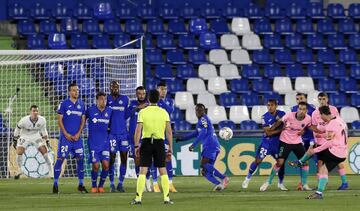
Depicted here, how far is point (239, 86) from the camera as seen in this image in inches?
1307

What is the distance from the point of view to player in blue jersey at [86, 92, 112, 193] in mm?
20969

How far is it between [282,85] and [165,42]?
405 cm

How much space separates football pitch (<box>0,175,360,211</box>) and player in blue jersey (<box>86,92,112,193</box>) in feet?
1.85

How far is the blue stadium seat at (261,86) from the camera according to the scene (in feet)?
109

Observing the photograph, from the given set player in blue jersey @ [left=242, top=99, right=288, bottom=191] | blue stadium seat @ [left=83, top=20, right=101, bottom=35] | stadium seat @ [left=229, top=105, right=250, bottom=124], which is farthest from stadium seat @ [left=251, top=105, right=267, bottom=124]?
player in blue jersey @ [left=242, top=99, right=288, bottom=191]

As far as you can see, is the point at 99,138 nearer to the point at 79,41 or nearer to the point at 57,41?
the point at 57,41

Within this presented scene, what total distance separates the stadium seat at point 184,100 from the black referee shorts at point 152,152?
→ 47.4ft

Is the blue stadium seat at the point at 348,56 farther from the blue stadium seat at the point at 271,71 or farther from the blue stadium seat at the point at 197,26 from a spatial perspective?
the blue stadium seat at the point at 197,26

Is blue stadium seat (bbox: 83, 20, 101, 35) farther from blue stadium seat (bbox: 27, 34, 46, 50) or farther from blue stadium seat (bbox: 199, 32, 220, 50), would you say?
blue stadium seat (bbox: 199, 32, 220, 50)

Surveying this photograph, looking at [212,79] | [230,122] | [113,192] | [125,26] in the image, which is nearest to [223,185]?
[113,192]

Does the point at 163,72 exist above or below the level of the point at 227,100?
above

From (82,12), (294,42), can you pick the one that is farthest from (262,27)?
(82,12)

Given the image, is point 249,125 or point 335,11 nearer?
point 249,125

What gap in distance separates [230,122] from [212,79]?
257 centimetres
